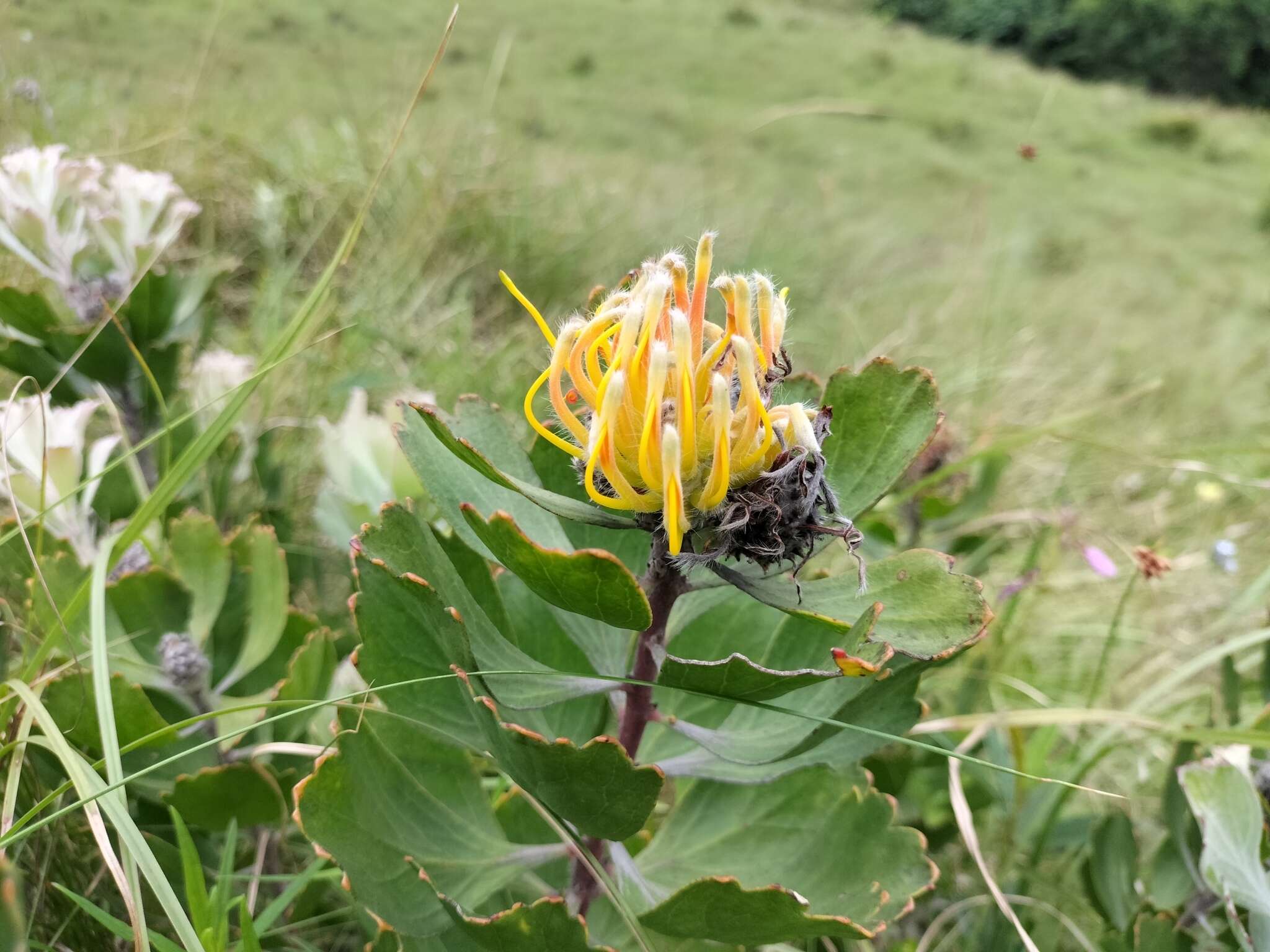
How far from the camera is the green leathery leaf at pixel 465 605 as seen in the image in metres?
0.46

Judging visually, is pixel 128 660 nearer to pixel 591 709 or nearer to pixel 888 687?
pixel 591 709

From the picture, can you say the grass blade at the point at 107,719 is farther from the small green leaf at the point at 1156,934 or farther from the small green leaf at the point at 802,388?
the small green leaf at the point at 1156,934

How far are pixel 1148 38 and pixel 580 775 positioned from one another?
33.3 feet

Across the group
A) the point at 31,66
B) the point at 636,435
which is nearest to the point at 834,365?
the point at 636,435

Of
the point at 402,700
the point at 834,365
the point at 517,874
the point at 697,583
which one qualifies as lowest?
the point at 834,365

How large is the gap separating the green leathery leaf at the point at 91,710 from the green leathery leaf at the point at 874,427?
0.51 m

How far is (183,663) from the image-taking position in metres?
0.69

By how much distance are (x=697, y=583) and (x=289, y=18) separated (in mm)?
3386

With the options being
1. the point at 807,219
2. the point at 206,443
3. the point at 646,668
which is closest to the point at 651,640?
the point at 646,668

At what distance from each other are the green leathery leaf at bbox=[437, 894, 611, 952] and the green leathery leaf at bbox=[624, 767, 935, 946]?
42 mm

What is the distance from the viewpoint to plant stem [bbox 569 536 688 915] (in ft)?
1.51

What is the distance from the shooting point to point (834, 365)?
233 cm

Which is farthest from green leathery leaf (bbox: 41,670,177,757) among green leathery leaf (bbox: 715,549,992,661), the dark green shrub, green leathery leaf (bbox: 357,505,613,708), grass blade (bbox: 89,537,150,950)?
the dark green shrub

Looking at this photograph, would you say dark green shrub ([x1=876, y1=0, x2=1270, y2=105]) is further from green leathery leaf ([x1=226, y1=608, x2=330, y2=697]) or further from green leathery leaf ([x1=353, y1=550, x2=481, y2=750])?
green leathery leaf ([x1=353, y1=550, x2=481, y2=750])
